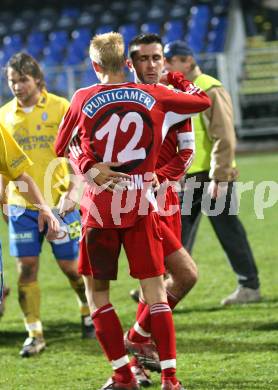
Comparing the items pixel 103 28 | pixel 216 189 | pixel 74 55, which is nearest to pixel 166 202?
pixel 216 189

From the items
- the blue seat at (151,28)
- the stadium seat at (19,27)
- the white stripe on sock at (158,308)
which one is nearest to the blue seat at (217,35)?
the blue seat at (151,28)

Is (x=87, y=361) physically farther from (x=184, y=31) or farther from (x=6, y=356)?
(x=184, y=31)

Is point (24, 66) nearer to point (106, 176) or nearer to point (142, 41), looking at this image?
point (142, 41)

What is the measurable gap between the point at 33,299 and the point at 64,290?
7.08ft

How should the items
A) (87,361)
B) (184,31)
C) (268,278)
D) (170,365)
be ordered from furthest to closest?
(184,31) → (268,278) → (87,361) → (170,365)

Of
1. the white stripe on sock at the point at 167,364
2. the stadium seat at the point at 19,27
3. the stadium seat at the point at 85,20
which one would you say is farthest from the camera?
the stadium seat at the point at 19,27

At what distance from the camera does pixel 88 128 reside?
15.6 feet

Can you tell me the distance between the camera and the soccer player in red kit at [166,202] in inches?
201

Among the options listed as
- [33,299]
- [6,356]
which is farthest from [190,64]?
[6,356]

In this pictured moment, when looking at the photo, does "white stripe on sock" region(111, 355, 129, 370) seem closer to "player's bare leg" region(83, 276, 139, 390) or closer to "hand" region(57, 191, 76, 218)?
"player's bare leg" region(83, 276, 139, 390)

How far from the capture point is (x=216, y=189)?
269 inches

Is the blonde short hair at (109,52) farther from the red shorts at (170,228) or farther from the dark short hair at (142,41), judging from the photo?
the red shorts at (170,228)

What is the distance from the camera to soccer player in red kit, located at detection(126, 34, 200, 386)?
511 cm

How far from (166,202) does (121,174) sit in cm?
54
